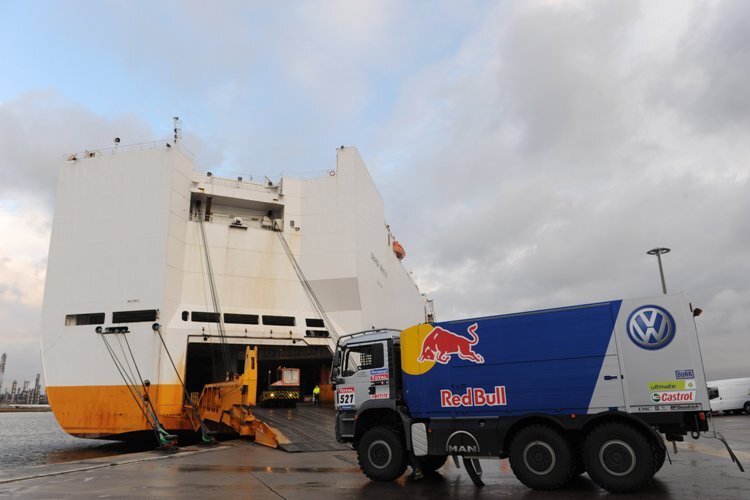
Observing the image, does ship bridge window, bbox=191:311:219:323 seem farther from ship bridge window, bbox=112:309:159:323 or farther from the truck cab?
the truck cab

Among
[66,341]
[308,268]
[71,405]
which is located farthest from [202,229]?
[71,405]

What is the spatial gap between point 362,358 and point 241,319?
1947 cm

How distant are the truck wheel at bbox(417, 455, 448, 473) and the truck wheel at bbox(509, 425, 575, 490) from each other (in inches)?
97.3

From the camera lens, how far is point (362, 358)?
12.0 meters

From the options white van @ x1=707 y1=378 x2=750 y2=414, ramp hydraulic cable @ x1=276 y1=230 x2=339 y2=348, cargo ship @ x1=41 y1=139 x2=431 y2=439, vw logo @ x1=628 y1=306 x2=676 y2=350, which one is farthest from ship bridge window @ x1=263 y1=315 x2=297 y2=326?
white van @ x1=707 y1=378 x2=750 y2=414

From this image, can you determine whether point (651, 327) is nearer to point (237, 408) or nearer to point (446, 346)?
point (446, 346)

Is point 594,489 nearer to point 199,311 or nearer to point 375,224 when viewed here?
point 199,311

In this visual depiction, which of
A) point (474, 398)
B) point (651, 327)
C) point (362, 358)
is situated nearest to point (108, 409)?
point (362, 358)

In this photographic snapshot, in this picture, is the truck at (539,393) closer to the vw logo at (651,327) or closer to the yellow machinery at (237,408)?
the vw logo at (651,327)

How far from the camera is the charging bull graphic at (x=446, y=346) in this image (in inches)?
417

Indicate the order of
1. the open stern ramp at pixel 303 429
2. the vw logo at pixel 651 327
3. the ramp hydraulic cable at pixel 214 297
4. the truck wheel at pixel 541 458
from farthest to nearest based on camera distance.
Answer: the ramp hydraulic cable at pixel 214 297 → the open stern ramp at pixel 303 429 → the truck wheel at pixel 541 458 → the vw logo at pixel 651 327

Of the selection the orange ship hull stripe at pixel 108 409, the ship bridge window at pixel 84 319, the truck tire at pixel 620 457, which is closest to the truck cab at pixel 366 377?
the truck tire at pixel 620 457

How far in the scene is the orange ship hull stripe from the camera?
2555 centimetres

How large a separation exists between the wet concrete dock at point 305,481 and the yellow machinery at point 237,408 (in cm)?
547
